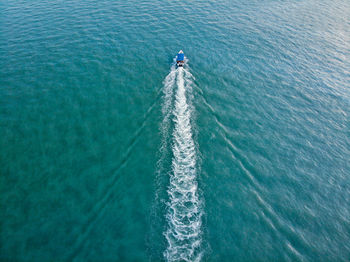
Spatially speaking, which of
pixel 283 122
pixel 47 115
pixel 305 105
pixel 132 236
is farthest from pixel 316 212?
pixel 47 115

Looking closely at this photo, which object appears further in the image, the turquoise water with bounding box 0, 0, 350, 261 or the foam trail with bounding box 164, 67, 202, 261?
the turquoise water with bounding box 0, 0, 350, 261

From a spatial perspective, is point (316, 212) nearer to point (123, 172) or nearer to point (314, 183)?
point (314, 183)

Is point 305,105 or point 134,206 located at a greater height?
point 305,105

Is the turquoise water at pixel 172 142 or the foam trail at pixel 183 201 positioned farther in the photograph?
the turquoise water at pixel 172 142

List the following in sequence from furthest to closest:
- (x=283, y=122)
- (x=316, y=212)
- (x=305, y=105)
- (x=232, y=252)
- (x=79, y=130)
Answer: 1. (x=305, y=105)
2. (x=283, y=122)
3. (x=79, y=130)
4. (x=316, y=212)
5. (x=232, y=252)
